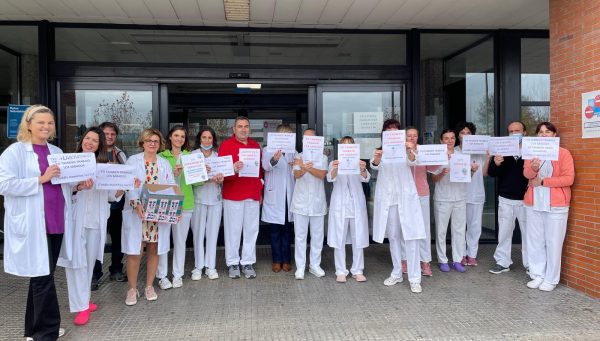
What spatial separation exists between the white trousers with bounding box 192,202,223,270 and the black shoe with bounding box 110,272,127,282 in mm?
882

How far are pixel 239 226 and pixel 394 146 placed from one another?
2044mm

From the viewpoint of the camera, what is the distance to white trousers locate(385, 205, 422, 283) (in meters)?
4.78

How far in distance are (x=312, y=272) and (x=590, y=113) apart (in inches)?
138

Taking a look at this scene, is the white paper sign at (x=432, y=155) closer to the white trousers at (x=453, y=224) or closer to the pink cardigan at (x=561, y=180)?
the white trousers at (x=453, y=224)

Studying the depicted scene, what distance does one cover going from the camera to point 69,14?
5.89 m

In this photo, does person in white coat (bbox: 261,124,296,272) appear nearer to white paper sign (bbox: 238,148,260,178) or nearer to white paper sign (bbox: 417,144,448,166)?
white paper sign (bbox: 238,148,260,178)

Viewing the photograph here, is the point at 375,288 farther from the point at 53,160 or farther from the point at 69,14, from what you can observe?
the point at 69,14

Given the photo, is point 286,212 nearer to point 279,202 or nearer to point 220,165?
point 279,202

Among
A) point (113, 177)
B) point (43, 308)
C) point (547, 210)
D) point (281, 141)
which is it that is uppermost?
point (281, 141)

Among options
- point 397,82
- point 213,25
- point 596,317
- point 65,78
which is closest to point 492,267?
point 596,317

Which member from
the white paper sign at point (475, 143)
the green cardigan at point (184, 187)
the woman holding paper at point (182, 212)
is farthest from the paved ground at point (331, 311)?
the white paper sign at point (475, 143)

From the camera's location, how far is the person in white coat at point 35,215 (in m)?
3.23

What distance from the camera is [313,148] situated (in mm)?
4910

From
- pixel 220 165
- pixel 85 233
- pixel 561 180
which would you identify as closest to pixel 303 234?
pixel 220 165
